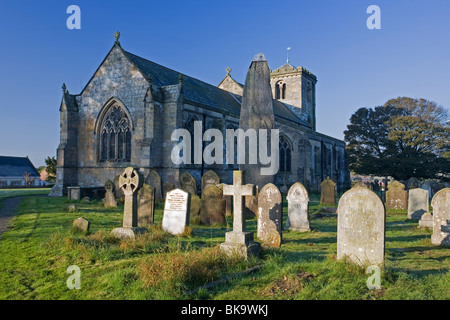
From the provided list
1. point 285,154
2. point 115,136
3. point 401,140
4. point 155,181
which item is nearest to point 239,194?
point 155,181

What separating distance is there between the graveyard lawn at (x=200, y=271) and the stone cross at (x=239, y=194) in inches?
26.3

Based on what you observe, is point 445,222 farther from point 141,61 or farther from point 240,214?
point 141,61

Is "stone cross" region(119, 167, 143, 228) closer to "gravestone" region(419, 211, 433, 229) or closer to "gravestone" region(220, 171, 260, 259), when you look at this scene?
"gravestone" region(220, 171, 260, 259)

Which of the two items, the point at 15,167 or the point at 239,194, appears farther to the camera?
the point at 15,167

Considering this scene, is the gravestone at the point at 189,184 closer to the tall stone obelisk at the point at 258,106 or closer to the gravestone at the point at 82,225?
the tall stone obelisk at the point at 258,106

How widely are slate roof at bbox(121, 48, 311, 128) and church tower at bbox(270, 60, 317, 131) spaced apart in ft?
43.9

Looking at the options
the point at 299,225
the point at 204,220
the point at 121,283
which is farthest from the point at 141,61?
the point at 121,283

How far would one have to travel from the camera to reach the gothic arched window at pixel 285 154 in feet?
86.3

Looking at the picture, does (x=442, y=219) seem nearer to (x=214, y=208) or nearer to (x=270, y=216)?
(x=270, y=216)

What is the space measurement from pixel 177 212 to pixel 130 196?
1.49m

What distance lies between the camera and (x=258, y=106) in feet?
38.9

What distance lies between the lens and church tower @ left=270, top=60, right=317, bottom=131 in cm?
3825

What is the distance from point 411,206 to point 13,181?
182 feet

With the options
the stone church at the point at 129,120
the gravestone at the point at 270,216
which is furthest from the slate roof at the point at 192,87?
the gravestone at the point at 270,216
